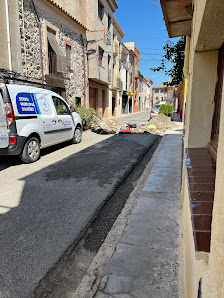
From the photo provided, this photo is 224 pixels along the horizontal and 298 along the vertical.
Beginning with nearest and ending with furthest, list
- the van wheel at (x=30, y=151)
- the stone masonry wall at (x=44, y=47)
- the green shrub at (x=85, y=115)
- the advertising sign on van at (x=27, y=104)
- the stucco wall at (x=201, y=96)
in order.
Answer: the stucco wall at (x=201, y=96) → the advertising sign on van at (x=27, y=104) → the van wheel at (x=30, y=151) → the stone masonry wall at (x=44, y=47) → the green shrub at (x=85, y=115)

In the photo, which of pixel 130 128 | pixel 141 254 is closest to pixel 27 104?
pixel 141 254

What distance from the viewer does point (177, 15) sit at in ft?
12.4

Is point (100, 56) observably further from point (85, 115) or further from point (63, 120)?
point (63, 120)

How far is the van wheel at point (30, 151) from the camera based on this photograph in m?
5.73

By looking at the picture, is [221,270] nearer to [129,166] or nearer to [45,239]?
[45,239]

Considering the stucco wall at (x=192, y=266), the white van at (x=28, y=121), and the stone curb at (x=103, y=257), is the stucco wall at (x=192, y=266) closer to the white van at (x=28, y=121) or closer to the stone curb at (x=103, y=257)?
the stone curb at (x=103, y=257)

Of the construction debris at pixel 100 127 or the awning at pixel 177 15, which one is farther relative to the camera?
the construction debris at pixel 100 127

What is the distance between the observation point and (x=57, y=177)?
4.87 metres

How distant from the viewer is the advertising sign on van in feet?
18.1

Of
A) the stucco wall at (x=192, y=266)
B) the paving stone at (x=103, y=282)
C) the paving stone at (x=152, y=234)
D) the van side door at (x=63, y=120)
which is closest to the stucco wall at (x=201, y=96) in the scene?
the paving stone at (x=152, y=234)

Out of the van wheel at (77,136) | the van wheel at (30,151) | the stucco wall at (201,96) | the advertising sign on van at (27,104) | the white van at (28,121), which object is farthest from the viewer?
the van wheel at (77,136)

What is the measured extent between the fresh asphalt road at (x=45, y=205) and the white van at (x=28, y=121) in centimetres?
50

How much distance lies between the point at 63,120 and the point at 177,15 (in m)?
4.88

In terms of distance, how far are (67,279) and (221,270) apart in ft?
6.10
